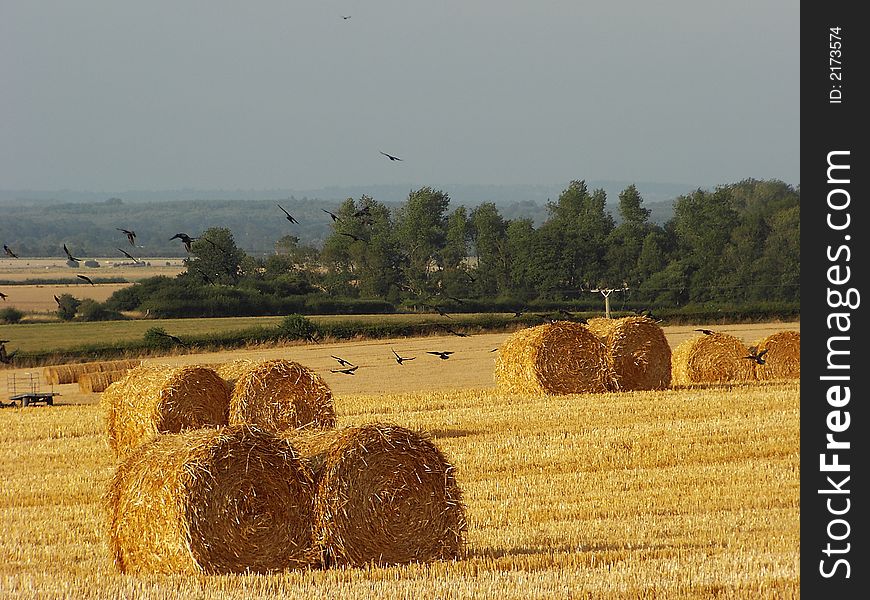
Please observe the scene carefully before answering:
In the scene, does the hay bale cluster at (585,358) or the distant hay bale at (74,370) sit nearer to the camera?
the hay bale cluster at (585,358)

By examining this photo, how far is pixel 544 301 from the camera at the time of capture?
2158 inches

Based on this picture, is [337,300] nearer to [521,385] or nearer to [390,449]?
[521,385]

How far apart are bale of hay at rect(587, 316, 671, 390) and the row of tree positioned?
30.1 meters

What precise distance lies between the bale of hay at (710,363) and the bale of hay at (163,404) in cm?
1060

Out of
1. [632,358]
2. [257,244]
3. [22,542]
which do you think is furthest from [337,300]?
[257,244]

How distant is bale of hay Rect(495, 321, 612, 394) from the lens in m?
21.8

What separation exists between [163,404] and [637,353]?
9663 millimetres

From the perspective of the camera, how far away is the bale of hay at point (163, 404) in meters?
16.7

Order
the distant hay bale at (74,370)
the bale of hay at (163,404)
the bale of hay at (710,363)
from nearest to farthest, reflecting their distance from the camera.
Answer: the bale of hay at (163,404) < the bale of hay at (710,363) < the distant hay bale at (74,370)

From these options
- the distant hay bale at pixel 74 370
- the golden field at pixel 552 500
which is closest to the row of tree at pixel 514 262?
the distant hay bale at pixel 74 370

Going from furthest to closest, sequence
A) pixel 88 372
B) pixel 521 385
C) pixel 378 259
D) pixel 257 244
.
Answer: pixel 257 244
pixel 378 259
pixel 88 372
pixel 521 385
